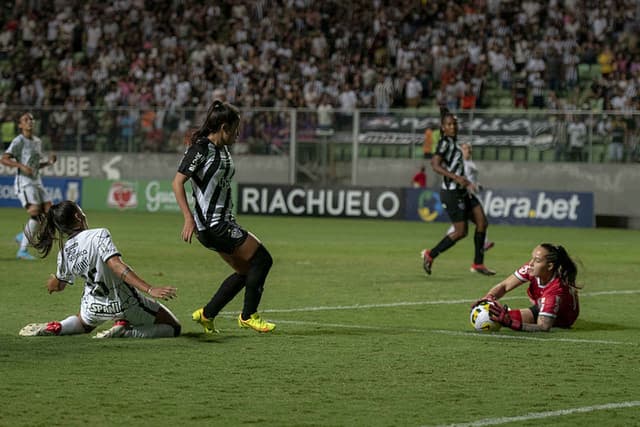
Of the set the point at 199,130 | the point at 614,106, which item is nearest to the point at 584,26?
the point at 614,106

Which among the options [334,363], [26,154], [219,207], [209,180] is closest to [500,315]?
[334,363]

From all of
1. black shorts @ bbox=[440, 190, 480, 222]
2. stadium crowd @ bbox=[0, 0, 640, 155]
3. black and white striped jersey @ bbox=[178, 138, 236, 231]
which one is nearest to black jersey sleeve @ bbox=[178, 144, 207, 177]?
black and white striped jersey @ bbox=[178, 138, 236, 231]

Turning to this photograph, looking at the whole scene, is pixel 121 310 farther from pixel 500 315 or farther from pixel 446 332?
pixel 500 315

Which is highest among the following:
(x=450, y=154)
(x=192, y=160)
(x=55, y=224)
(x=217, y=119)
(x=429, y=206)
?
(x=217, y=119)

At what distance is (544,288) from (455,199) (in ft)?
21.1

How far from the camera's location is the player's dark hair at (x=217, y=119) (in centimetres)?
1068

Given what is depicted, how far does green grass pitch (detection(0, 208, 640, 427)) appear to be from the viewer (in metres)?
7.33

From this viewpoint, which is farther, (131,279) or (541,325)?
(541,325)

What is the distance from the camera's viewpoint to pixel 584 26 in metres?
36.1

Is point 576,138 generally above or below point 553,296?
above

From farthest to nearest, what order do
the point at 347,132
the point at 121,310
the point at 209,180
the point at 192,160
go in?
the point at 347,132, the point at 209,180, the point at 192,160, the point at 121,310

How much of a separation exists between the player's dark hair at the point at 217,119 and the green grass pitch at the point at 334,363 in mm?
1736

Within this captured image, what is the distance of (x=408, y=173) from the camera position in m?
35.0

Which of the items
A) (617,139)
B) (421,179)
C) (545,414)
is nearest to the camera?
(545,414)
